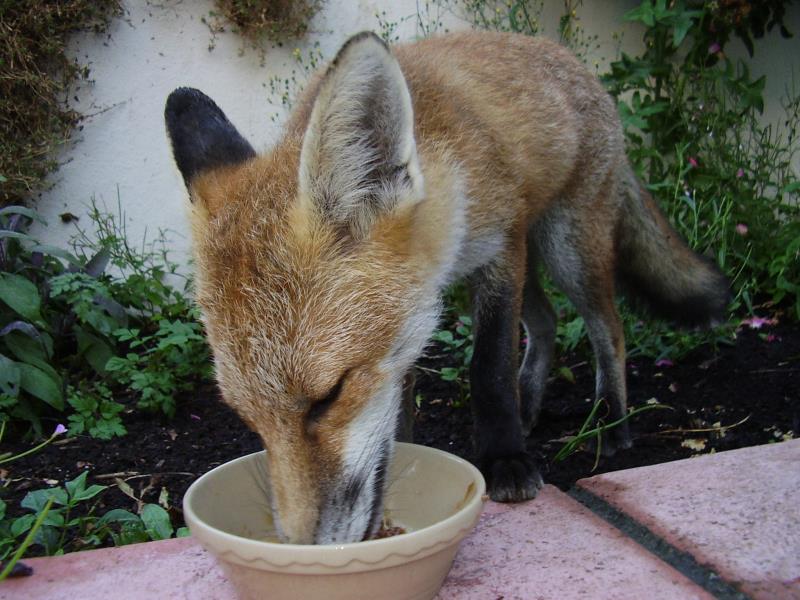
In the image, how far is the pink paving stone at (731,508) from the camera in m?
1.59

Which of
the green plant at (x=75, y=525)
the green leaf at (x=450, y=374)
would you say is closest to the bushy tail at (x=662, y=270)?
the green leaf at (x=450, y=374)

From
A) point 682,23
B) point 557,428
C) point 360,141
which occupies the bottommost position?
point 557,428

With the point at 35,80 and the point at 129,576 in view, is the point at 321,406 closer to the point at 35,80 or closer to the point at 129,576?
the point at 129,576

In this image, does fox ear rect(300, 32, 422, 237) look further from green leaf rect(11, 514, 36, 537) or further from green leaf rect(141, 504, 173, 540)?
green leaf rect(11, 514, 36, 537)

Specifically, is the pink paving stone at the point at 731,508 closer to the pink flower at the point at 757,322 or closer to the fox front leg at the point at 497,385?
the fox front leg at the point at 497,385

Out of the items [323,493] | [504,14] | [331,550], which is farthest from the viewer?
[504,14]

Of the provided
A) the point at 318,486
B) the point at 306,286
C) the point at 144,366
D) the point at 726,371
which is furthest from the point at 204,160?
the point at 726,371

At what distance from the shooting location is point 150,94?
13.9 ft

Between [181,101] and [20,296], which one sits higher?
[181,101]

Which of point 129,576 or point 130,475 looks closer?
point 129,576

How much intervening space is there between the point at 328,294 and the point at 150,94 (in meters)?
3.06

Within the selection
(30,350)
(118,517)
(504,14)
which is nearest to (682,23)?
(504,14)

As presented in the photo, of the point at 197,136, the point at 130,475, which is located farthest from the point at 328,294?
the point at 130,475

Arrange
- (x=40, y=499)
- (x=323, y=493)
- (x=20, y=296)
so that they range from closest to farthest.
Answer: (x=323, y=493) < (x=40, y=499) < (x=20, y=296)
